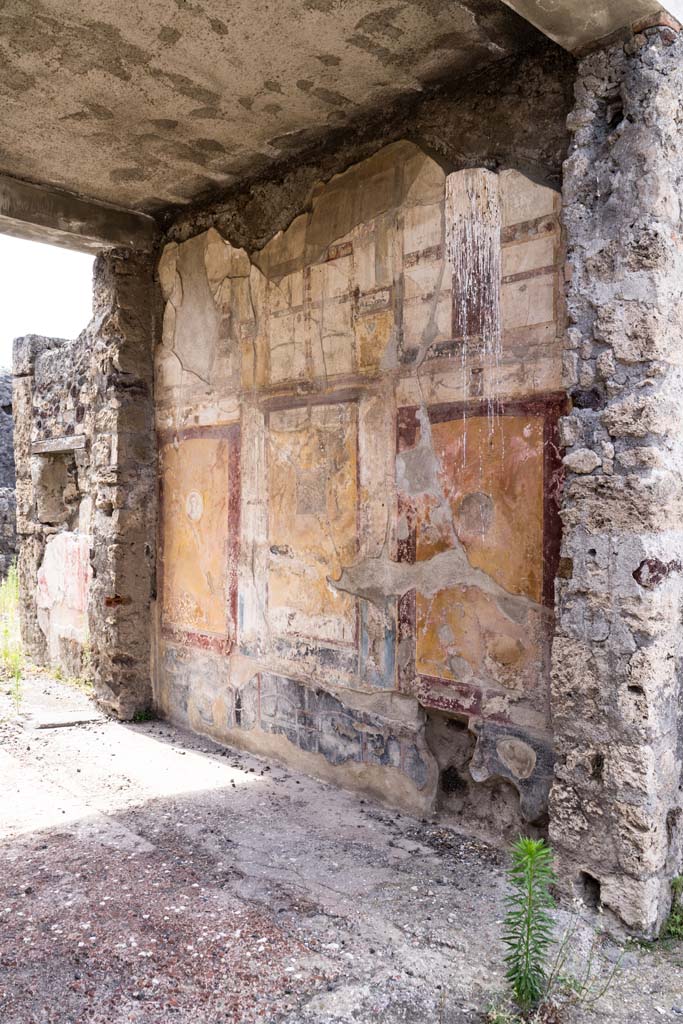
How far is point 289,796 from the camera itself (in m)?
3.65

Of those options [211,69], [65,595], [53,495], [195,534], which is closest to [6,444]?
[53,495]

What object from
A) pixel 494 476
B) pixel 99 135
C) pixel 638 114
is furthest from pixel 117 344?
pixel 638 114

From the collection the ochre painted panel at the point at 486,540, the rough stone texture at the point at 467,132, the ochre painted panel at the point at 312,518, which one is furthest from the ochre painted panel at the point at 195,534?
the ochre painted panel at the point at 486,540

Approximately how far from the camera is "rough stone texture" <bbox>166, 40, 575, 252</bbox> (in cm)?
294

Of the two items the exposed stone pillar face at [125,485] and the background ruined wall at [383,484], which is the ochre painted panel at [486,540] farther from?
the exposed stone pillar face at [125,485]

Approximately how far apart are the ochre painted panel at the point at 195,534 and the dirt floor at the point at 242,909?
868mm

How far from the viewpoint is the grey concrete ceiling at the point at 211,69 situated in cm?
283

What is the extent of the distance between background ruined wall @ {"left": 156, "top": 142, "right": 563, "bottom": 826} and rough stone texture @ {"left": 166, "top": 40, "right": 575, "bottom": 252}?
0.07 m

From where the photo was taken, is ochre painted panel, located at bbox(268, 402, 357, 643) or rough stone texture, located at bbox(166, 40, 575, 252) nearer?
rough stone texture, located at bbox(166, 40, 575, 252)

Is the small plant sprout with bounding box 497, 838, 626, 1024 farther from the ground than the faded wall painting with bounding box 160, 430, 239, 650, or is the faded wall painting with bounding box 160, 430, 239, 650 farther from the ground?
the faded wall painting with bounding box 160, 430, 239, 650

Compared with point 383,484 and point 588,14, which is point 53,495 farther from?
point 588,14

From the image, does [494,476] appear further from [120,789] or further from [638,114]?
[120,789]

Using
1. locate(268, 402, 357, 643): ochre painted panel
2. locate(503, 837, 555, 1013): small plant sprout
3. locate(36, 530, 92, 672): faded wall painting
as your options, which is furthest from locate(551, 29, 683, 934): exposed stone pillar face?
locate(36, 530, 92, 672): faded wall painting

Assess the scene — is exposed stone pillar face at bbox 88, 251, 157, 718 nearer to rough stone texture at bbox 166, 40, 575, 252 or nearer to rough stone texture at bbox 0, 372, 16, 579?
rough stone texture at bbox 166, 40, 575, 252
